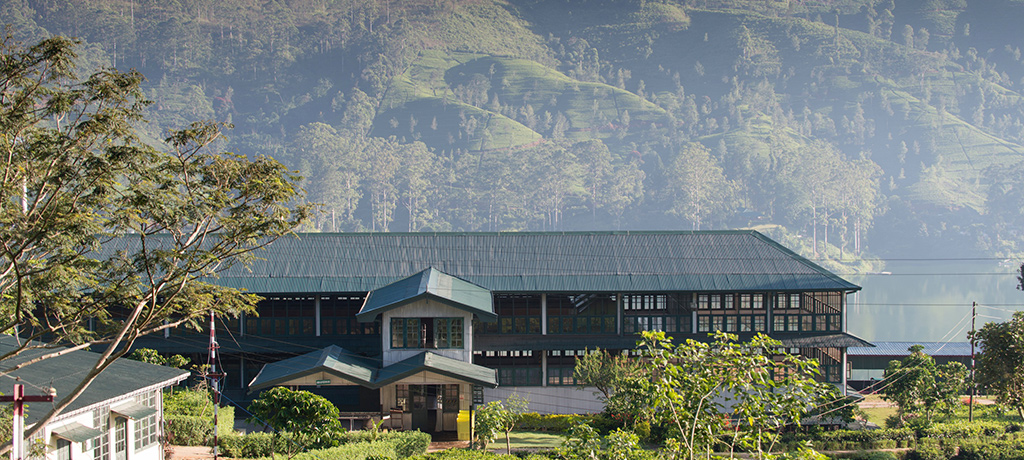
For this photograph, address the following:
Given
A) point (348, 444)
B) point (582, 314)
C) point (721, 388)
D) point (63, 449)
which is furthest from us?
point (582, 314)

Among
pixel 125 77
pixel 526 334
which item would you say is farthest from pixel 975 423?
pixel 125 77

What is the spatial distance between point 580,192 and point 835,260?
46.5m

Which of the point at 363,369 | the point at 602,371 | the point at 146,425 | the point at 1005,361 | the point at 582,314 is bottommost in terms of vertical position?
the point at 146,425

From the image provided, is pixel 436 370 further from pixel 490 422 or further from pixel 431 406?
pixel 490 422

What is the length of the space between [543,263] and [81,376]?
730 inches

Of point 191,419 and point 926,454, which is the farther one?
point 926,454

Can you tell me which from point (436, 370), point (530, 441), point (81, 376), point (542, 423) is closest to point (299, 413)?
point (81, 376)

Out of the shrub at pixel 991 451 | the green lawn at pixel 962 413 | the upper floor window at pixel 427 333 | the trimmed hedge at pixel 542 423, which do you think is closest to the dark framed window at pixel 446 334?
the upper floor window at pixel 427 333

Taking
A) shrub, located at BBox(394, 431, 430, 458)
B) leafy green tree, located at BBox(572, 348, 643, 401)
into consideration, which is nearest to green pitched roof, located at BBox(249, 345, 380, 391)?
shrub, located at BBox(394, 431, 430, 458)

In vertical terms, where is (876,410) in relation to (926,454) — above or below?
below

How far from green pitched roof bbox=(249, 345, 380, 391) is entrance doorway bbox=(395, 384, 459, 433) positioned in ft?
5.16

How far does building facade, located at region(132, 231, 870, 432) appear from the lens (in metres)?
33.6

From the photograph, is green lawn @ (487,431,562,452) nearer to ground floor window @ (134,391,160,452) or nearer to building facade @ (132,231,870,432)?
building facade @ (132,231,870,432)

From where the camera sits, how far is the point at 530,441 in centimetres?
2891
